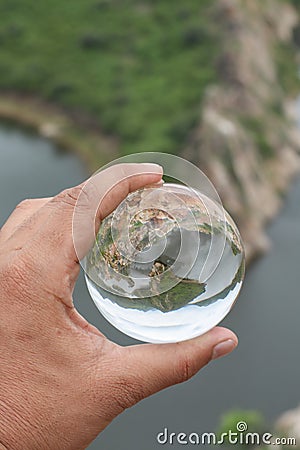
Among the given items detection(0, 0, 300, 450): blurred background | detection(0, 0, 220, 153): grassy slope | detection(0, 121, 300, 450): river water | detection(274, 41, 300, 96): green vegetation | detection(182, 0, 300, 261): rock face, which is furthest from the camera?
detection(274, 41, 300, 96): green vegetation

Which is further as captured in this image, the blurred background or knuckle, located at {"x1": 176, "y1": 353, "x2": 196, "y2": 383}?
the blurred background

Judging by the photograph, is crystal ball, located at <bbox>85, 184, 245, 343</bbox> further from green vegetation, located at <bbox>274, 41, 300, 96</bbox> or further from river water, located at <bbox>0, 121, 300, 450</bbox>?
green vegetation, located at <bbox>274, 41, 300, 96</bbox>

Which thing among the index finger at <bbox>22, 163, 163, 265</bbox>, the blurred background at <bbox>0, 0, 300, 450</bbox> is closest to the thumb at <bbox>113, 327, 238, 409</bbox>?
the index finger at <bbox>22, 163, 163, 265</bbox>

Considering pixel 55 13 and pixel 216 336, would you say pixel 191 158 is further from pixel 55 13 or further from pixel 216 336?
pixel 216 336

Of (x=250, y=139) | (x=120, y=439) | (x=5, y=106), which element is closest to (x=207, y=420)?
(x=120, y=439)

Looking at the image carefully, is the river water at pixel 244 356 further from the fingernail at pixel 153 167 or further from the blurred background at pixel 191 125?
the fingernail at pixel 153 167

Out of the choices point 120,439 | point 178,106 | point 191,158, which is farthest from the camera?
point 178,106
